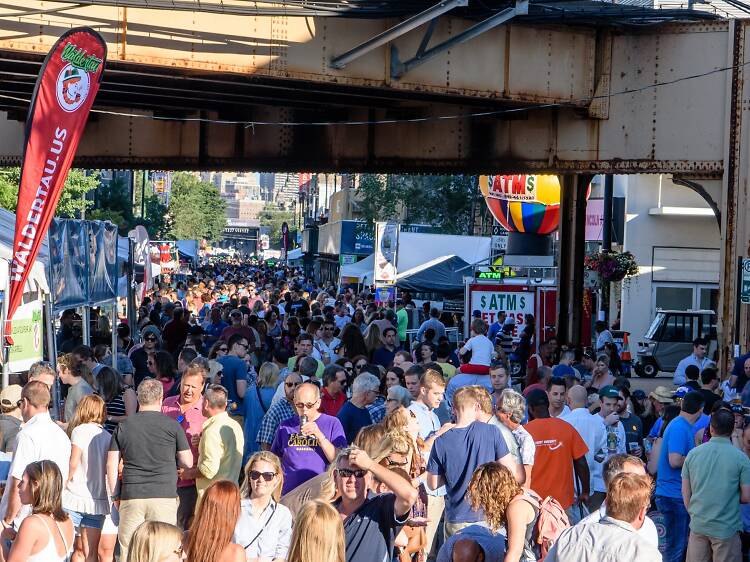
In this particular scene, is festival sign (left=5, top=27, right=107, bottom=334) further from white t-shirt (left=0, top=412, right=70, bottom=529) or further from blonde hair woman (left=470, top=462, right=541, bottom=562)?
blonde hair woman (left=470, top=462, right=541, bottom=562)

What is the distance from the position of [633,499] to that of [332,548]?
1.51 metres

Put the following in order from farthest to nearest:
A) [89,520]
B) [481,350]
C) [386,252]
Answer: [386,252]
[481,350]
[89,520]

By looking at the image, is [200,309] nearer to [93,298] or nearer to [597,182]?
[93,298]

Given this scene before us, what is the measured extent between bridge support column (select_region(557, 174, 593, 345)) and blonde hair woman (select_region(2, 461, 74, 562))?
14626mm

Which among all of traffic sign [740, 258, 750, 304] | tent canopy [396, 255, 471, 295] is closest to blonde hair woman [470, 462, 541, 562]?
traffic sign [740, 258, 750, 304]

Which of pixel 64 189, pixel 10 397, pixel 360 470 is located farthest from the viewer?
pixel 64 189

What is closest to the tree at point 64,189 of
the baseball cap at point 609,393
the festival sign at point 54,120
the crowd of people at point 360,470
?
the festival sign at point 54,120

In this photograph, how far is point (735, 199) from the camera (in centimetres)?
1692

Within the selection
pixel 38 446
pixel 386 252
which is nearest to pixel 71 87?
pixel 38 446

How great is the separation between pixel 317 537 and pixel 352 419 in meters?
4.62

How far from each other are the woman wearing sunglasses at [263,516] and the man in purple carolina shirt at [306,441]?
1.78 m

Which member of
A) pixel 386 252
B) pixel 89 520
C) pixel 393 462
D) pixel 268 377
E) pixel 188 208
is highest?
pixel 188 208

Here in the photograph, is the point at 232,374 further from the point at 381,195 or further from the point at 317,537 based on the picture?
the point at 381,195

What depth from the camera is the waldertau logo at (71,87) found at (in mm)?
11980
